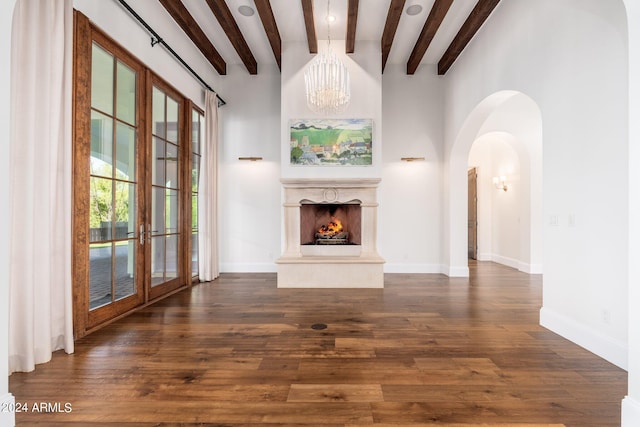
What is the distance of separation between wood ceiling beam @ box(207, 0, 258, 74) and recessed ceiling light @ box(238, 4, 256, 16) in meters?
0.16

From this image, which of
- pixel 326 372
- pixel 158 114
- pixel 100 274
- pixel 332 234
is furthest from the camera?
pixel 332 234

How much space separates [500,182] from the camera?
24.5 ft

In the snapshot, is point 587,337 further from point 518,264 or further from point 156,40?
point 156,40

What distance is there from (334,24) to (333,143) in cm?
180

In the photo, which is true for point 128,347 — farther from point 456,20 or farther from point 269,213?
point 456,20

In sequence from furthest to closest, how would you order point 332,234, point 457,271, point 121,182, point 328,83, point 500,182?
1. point 500,182
2. point 332,234
3. point 457,271
4. point 328,83
5. point 121,182

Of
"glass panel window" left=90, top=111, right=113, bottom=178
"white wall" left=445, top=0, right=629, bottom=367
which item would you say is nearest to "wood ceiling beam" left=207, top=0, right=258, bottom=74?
"glass panel window" left=90, top=111, right=113, bottom=178

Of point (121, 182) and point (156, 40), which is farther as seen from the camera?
point (156, 40)

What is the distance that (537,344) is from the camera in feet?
9.01

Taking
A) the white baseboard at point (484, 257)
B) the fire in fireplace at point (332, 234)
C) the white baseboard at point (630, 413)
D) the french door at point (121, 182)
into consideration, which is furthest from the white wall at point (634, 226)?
the white baseboard at point (484, 257)

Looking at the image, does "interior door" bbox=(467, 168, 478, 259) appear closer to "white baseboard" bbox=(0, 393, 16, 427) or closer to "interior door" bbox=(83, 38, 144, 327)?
"interior door" bbox=(83, 38, 144, 327)

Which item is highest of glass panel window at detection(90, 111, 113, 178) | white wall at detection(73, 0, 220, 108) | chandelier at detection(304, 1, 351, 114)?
white wall at detection(73, 0, 220, 108)

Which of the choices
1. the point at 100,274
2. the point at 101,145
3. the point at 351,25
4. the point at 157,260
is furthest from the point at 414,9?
the point at 100,274

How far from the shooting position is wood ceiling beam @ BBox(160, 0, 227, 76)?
13.4 feet
